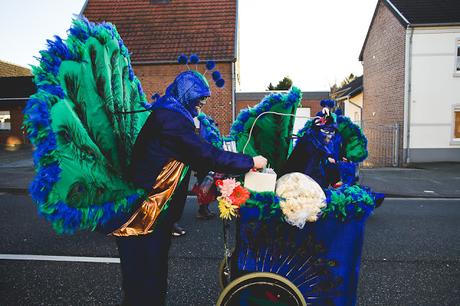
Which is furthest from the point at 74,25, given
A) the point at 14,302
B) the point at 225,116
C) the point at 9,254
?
the point at 225,116

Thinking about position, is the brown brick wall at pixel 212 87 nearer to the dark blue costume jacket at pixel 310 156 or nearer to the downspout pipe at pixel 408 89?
the downspout pipe at pixel 408 89

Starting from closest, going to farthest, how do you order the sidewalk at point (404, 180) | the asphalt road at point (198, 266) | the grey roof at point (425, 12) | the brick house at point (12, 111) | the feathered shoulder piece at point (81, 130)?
the feathered shoulder piece at point (81, 130) < the asphalt road at point (198, 266) < the sidewalk at point (404, 180) < the grey roof at point (425, 12) < the brick house at point (12, 111)

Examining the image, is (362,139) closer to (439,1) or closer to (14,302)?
(14,302)

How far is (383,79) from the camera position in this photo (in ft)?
58.4

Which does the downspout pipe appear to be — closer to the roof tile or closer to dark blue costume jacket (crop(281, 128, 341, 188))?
the roof tile

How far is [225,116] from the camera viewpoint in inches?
Result: 758

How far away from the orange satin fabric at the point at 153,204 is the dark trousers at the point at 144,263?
63mm

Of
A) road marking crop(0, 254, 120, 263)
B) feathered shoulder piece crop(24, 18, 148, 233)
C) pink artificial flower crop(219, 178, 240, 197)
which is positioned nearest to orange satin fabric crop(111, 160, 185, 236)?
feathered shoulder piece crop(24, 18, 148, 233)

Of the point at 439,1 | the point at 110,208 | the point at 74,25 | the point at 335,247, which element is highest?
the point at 439,1

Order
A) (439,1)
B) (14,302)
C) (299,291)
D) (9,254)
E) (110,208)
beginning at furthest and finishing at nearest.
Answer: (439,1), (9,254), (14,302), (299,291), (110,208)

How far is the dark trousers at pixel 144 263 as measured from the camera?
7.95 ft

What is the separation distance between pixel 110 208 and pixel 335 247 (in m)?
1.56

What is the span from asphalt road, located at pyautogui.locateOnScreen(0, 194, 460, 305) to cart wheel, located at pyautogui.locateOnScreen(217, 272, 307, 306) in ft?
3.27

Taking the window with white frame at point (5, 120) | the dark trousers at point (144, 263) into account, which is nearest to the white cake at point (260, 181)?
the dark trousers at point (144, 263)
